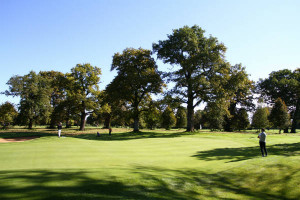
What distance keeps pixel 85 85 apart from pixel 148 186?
156ft

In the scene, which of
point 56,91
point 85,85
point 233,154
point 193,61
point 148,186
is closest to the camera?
point 148,186

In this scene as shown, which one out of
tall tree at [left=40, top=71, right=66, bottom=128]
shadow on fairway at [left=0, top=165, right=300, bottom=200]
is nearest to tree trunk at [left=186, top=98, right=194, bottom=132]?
shadow on fairway at [left=0, top=165, right=300, bottom=200]

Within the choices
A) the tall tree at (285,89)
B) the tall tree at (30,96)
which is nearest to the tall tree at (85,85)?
the tall tree at (30,96)

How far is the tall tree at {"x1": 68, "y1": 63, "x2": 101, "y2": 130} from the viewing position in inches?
1941

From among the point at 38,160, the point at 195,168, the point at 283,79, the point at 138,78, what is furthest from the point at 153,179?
the point at 283,79

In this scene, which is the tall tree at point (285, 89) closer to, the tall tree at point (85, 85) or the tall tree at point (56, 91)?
the tall tree at point (85, 85)

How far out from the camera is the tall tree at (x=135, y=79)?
39.2m

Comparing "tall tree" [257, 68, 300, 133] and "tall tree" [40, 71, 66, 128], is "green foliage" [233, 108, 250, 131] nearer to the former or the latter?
"tall tree" [257, 68, 300, 133]

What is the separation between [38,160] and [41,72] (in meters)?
61.7

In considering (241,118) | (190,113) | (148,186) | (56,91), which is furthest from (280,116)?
(56,91)

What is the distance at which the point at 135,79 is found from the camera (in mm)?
38250

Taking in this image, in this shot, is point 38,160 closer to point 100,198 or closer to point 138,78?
point 100,198

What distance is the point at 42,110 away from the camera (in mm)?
51281

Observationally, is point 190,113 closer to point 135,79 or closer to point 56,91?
point 135,79
